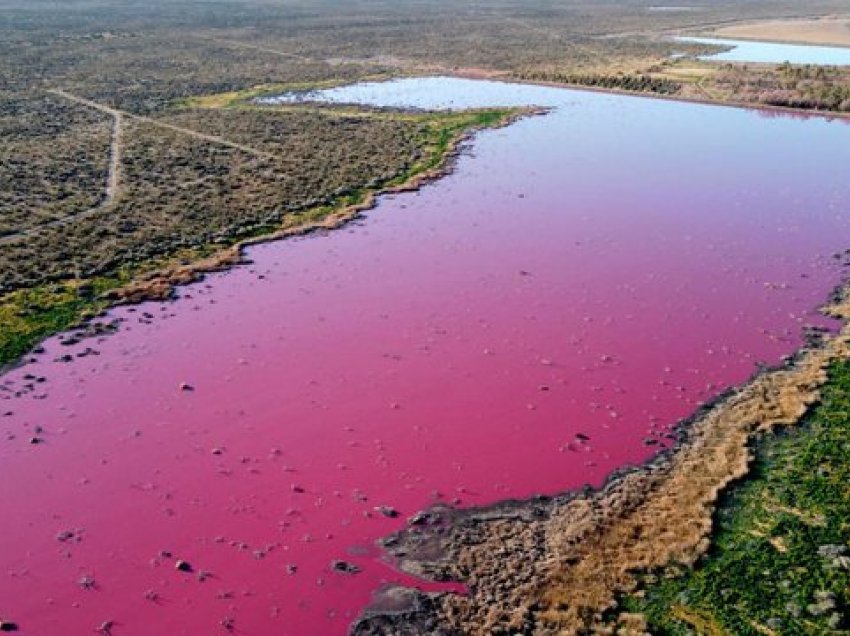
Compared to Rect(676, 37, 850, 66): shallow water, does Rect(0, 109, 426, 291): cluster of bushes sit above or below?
below

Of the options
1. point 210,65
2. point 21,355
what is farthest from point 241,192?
point 210,65

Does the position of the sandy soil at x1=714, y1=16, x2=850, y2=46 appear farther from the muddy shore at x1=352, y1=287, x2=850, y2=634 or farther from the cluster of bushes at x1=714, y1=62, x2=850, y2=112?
the muddy shore at x1=352, y1=287, x2=850, y2=634

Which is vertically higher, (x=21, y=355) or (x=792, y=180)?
(x=792, y=180)

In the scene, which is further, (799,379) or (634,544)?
(799,379)

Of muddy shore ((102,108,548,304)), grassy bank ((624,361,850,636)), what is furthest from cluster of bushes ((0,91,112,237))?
grassy bank ((624,361,850,636))

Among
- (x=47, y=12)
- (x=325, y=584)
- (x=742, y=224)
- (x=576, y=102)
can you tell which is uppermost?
(x=47, y=12)

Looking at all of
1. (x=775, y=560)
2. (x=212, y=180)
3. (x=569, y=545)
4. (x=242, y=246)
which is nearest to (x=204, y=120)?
(x=212, y=180)

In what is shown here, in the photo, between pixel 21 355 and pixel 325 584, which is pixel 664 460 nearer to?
pixel 325 584
